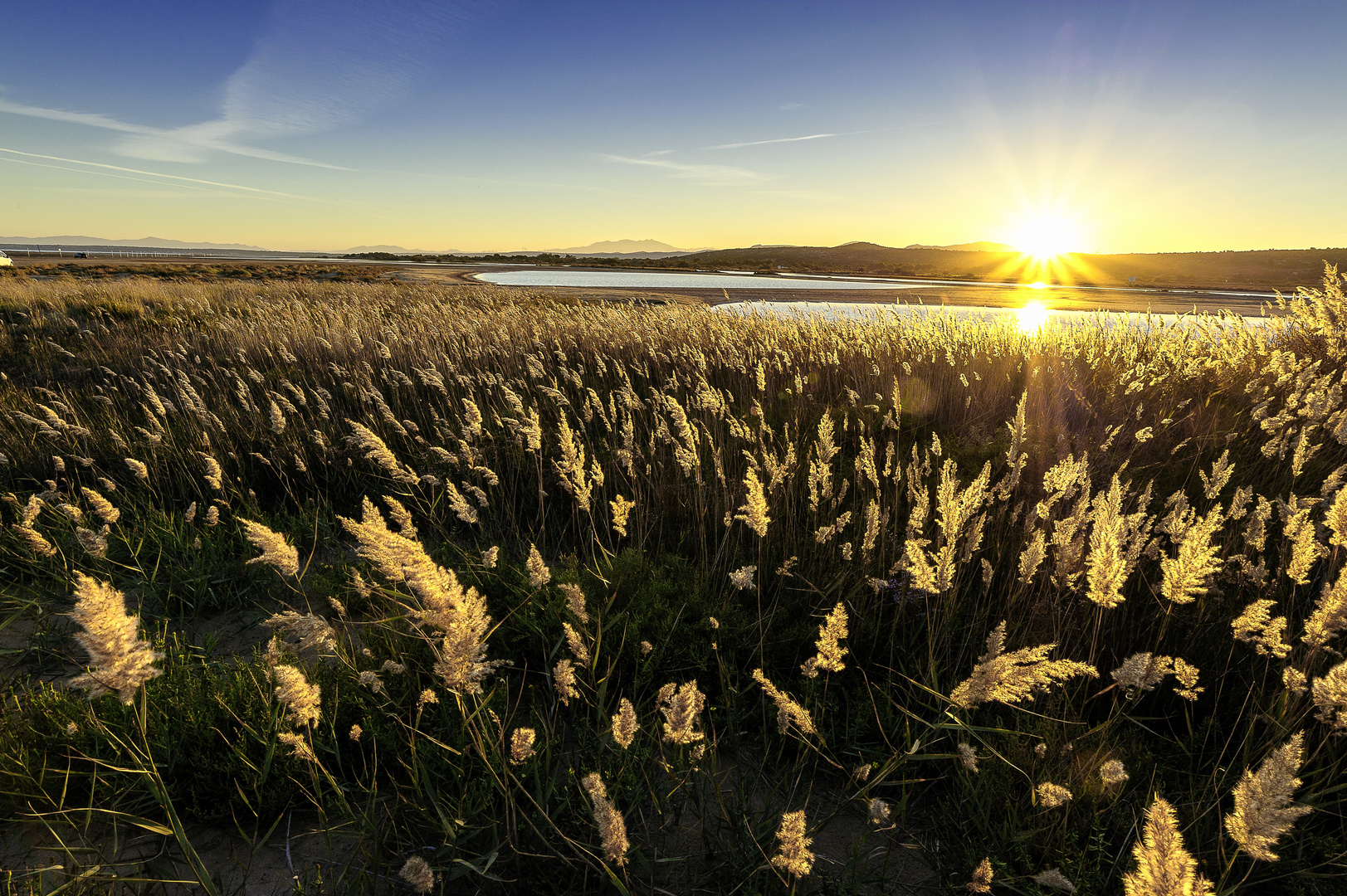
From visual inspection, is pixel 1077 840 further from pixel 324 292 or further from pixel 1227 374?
pixel 324 292

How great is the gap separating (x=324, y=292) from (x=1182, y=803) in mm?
23798

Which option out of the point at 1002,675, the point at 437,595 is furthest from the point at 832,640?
the point at 437,595

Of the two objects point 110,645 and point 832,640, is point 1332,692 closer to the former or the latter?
point 832,640

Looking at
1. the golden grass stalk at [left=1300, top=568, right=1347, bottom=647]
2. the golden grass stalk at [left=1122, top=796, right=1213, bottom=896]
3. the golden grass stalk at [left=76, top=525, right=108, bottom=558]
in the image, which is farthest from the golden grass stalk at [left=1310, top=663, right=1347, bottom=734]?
the golden grass stalk at [left=76, top=525, right=108, bottom=558]

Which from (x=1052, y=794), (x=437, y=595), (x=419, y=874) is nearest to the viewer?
(x=419, y=874)

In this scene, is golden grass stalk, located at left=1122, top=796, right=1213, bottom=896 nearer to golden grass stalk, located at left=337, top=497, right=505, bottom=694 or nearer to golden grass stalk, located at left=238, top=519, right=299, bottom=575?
golden grass stalk, located at left=337, top=497, right=505, bottom=694

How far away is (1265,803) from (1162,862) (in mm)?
255

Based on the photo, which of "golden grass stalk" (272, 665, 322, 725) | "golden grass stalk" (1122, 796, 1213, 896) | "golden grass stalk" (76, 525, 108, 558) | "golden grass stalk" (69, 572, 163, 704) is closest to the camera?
"golden grass stalk" (1122, 796, 1213, 896)

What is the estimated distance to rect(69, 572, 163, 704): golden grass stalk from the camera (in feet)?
3.95

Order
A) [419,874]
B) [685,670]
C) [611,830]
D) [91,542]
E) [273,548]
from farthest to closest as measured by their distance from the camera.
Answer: [685,670] < [91,542] < [273,548] < [419,874] < [611,830]

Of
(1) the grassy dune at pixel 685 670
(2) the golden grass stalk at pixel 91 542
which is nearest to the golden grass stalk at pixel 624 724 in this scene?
(1) the grassy dune at pixel 685 670

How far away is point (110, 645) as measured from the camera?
1243 mm

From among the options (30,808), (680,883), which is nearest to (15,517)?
(30,808)

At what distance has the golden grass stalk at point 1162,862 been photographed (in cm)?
102
